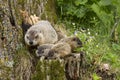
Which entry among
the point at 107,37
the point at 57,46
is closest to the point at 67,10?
the point at 107,37

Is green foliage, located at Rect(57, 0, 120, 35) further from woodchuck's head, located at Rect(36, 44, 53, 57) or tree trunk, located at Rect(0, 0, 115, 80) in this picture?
woodchuck's head, located at Rect(36, 44, 53, 57)

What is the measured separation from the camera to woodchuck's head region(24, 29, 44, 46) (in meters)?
6.17

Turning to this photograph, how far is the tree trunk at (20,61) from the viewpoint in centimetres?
570

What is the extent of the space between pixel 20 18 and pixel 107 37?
234 centimetres

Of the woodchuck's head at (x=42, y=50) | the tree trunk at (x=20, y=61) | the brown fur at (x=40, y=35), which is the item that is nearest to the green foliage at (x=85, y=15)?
the brown fur at (x=40, y=35)

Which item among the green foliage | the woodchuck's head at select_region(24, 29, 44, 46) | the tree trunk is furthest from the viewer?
the green foliage

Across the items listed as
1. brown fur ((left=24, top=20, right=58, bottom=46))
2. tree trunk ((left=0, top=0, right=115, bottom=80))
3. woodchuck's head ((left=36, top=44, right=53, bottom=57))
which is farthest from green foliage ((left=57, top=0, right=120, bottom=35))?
woodchuck's head ((left=36, top=44, right=53, bottom=57))

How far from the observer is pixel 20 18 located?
6.48 meters

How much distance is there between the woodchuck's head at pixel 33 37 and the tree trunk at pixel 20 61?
0.35ft

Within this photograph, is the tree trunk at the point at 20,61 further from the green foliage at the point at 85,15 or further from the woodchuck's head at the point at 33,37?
the green foliage at the point at 85,15

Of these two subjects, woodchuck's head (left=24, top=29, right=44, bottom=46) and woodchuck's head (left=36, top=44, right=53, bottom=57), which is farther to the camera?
woodchuck's head (left=24, top=29, right=44, bottom=46)

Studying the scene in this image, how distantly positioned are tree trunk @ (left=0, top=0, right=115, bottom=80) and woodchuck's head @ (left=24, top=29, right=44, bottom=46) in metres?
0.11

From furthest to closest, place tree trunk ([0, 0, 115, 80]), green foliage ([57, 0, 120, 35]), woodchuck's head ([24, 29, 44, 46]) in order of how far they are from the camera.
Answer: green foliage ([57, 0, 120, 35]) < woodchuck's head ([24, 29, 44, 46]) < tree trunk ([0, 0, 115, 80])

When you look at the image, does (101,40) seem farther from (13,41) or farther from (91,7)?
(13,41)
